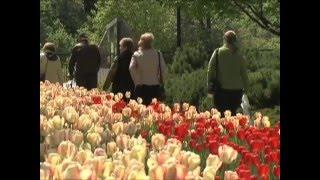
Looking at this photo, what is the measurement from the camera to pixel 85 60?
529 inches

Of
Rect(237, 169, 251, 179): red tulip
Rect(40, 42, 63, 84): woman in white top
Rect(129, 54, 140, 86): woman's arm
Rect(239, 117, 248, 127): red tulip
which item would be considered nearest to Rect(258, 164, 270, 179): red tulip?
Rect(237, 169, 251, 179): red tulip

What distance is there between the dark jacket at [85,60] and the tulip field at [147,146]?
5.20 meters

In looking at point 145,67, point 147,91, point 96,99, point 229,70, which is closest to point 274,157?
point 96,99

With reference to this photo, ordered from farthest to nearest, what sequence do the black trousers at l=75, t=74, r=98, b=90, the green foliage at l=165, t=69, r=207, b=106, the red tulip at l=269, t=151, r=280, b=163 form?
the green foliage at l=165, t=69, r=207, b=106
the black trousers at l=75, t=74, r=98, b=90
the red tulip at l=269, t=151, r=280, b=163

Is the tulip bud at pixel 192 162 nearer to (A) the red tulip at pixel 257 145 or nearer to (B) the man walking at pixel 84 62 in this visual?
(A) the red tulip at pixel 257 145

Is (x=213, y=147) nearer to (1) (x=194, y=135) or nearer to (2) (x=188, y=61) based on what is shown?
(1) (x=194, y=135)

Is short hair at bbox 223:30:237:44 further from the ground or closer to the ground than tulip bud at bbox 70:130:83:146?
further from the ground

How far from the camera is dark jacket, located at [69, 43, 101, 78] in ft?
43.7

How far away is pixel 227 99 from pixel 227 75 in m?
0.34

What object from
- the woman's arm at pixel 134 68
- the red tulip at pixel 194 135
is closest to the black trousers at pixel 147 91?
the woman's arm at pixel 134 68

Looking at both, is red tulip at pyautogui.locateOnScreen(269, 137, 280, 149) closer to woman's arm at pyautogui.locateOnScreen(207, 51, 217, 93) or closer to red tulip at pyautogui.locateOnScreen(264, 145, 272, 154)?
red tulip at pyautogui.locateOnScreen(264, 145, 272, 154)

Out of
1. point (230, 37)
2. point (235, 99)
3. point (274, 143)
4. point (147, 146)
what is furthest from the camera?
point (235, 99)

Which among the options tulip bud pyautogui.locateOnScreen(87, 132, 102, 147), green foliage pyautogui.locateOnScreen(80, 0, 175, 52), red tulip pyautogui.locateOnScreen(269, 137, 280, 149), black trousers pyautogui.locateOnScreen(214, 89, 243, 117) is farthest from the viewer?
green foliage pyautogui.locateOnScreen(80, 0, 175, 52)
